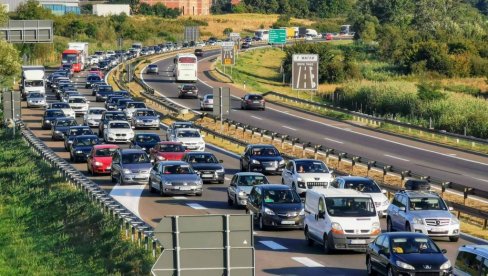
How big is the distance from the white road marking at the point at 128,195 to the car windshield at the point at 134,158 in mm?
1039

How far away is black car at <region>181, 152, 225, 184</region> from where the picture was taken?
4591 cm

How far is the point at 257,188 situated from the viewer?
114 feet

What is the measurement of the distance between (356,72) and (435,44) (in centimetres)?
1273

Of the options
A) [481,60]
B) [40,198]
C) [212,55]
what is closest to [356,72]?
[481,60]

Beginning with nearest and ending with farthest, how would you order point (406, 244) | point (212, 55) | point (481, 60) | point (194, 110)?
1. point (406, 244)
2. point (194, 110)
3. point (481, 60)
4. point (212, 55)

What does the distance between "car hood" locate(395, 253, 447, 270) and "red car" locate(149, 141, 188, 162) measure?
2612 centimetres

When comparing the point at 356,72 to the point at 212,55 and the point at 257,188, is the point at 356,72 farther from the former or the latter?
the point at 257,188

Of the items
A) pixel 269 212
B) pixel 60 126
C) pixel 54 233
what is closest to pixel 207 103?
pixel 60 126

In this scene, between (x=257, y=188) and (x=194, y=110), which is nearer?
(x=257, y=188)

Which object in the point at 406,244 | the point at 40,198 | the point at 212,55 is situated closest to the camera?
the point at 406,244

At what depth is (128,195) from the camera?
42.3m

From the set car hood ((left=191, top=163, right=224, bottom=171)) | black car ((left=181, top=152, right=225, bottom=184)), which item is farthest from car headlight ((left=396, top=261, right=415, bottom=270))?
car hood ((left=191, top=163, right=224, bottom=171))

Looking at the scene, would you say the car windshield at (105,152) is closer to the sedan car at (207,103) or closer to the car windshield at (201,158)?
the car windshield at (201,158)

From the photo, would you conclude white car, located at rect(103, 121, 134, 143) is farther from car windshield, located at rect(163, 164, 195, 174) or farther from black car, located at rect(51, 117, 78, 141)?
car windshield, located at rect(163, 164, 195, 174)
